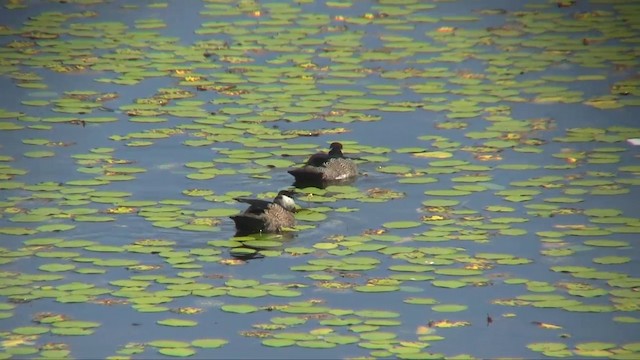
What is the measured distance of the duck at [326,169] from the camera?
12.5 metres

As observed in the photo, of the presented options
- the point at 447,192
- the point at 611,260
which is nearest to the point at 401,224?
the point at 447,192

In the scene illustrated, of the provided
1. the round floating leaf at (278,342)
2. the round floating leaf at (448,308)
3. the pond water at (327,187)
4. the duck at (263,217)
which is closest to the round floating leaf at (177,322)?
the pond water at (327,187)

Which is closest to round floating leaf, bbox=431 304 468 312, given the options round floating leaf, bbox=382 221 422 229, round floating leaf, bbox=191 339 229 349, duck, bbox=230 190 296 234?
round floating leaf, bbox=191 339 229 349

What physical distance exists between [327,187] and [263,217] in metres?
1.44

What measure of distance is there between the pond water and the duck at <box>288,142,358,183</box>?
0.12m

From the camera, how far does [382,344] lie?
939 centimetres

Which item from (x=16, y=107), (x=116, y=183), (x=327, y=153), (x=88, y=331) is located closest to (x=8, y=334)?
(x=88, y=331)

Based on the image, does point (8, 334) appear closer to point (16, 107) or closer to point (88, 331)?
point (88, 331)

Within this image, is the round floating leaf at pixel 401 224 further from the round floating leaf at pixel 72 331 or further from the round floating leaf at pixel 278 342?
the round floating leaf at pixel 72 331

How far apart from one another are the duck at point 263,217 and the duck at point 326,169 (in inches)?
39.1

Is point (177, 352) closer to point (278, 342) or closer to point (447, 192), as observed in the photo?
point (278, 342)

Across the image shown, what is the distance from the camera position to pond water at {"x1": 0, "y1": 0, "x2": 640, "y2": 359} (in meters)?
9.80

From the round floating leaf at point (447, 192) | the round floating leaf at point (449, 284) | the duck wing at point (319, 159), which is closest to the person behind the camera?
the round floating leaf at point (449, 284)

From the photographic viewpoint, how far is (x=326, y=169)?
40.9 ft
